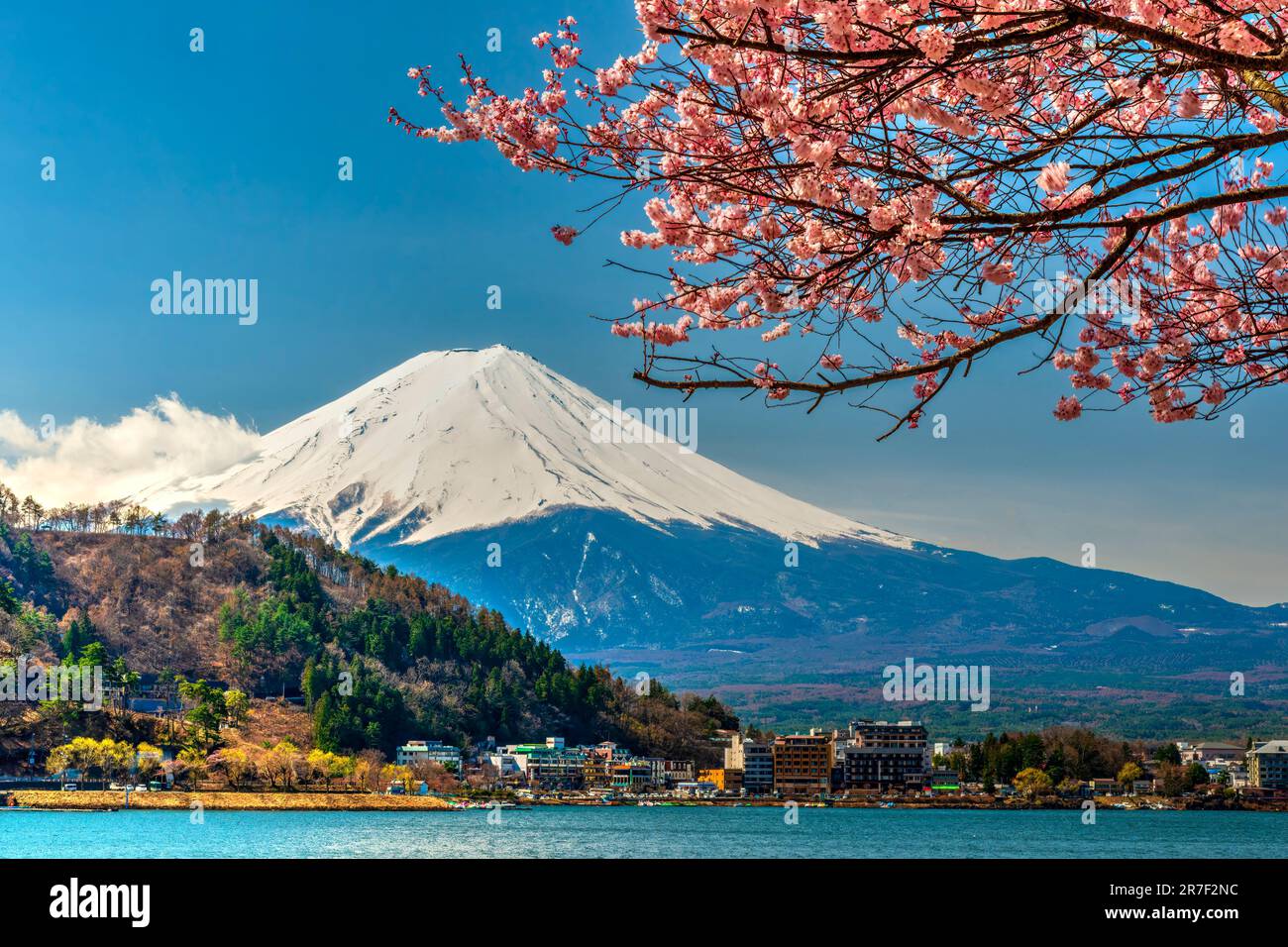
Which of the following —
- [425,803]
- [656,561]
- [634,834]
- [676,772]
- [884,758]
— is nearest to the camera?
[634,834]

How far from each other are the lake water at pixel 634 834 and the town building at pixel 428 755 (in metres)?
8.65

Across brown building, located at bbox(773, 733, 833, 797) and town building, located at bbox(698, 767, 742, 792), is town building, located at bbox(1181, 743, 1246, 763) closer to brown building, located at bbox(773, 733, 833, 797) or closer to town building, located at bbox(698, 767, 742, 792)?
brown building, located at bbox(773, 733, 833, 797)

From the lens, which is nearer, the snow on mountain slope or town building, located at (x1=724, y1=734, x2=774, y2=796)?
town building, located at (x1=724, y1=734, x2=774, y2=796)

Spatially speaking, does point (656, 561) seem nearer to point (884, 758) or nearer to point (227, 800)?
point (884, 758)

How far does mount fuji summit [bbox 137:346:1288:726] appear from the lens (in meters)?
157

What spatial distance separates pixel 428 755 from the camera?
7794cm

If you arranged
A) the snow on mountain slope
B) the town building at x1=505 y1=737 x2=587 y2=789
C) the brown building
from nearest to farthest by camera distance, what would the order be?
the town building at x1=505 y1=737 x2=587 y2=789, the brown building, the snow on mountain slope

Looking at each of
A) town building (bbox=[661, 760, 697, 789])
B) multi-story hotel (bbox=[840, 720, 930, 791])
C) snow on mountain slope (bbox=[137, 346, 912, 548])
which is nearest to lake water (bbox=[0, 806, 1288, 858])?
multi-story hotel (bbox=[840, 720, 930, 791])

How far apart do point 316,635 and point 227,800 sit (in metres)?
25.7

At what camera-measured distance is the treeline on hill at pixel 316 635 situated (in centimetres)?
8506

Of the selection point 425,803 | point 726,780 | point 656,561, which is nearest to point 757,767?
point 726,780

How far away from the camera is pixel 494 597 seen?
189625 millimetres

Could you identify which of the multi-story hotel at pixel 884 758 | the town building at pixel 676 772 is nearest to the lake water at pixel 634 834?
the multi-story hotel at pixel 884 758

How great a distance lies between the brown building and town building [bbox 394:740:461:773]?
57.8ft
